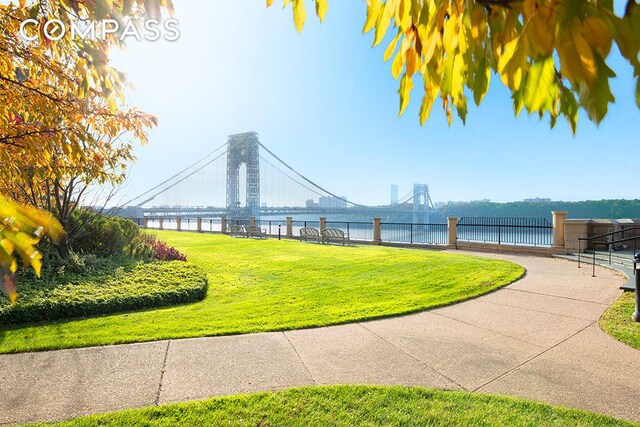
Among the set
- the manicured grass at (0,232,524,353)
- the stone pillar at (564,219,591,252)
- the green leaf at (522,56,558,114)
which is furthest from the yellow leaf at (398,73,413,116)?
the stone pillar at (564,219,591,252)

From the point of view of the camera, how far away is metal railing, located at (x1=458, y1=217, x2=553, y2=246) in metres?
15.3

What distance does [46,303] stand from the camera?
5.92 m

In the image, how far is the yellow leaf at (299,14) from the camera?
1.75 meters

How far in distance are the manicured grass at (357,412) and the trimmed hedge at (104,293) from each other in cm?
383

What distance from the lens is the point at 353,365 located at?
4.02m

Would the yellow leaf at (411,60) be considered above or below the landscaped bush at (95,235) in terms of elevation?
above

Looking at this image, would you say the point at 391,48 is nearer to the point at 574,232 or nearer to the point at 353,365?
the point at 353,365

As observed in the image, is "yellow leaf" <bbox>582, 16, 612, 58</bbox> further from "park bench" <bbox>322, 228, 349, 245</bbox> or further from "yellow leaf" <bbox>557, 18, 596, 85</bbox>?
"park bench" <bbox>322, 228, 349, 245</bbox>

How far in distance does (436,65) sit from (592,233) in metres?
15.4

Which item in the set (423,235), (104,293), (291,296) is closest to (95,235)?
(104,293)

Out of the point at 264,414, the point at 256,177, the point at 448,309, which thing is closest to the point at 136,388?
the point at 264,414

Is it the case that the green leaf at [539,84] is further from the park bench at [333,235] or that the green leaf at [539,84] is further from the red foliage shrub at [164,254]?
the park bench at [333,235]

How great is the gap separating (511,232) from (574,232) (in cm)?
358

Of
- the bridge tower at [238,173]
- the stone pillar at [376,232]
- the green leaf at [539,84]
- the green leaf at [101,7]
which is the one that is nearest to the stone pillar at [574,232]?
the stone pillar at [376,232]
